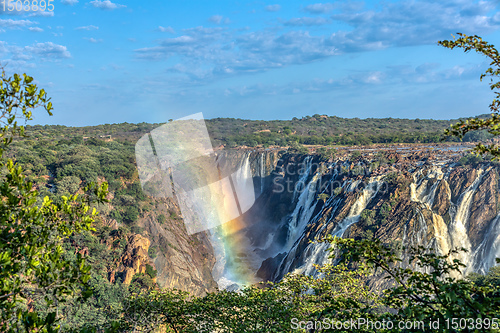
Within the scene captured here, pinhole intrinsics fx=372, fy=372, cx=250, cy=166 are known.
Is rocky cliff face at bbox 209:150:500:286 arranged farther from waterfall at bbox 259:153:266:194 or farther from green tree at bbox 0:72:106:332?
green tree at bbox 0:72:106:332

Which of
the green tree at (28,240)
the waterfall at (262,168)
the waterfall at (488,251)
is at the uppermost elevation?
the waterfall at (262,168)

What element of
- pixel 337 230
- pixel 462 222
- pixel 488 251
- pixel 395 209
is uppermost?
pixel 395 209

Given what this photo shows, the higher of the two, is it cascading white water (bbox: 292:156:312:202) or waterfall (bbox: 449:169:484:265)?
cascading white water (bbox: 292:156:312:202)

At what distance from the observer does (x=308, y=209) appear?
36250mm

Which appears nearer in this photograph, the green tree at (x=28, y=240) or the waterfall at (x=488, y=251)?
the green tree at (x=28, y=240)

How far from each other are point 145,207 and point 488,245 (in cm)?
2483

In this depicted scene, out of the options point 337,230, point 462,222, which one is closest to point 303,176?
point 337,230

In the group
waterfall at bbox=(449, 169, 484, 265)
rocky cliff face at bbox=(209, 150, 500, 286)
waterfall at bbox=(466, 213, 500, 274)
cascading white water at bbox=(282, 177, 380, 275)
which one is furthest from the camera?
cascading white water at bbox=(282, 177, 380, 275)

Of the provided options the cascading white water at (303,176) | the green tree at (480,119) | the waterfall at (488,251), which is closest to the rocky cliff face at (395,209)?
the waterfall at (488,251)

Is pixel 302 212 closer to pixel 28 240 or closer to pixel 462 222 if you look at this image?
pixel 462 222

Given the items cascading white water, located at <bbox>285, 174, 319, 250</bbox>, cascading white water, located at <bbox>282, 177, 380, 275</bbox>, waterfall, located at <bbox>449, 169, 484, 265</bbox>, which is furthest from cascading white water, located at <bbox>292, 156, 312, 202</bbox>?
waterfall, located at <bbox>449, 169, 484, 265</bbox>

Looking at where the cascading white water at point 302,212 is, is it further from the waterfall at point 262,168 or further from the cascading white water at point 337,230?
the waterfall at point 262,168

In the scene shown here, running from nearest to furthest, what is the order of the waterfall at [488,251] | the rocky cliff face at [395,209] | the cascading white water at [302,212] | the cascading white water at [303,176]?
the waterfall at [488,251]
the rocky cliff face at [395,209]
the cascading white water at [302,212]
the cascading white water at [303,176]

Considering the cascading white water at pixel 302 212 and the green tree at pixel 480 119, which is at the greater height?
the green tree at pixel 480 119
